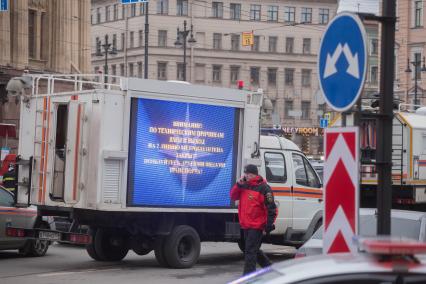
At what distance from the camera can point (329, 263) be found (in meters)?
4.20

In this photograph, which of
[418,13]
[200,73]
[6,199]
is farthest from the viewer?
[200,73]

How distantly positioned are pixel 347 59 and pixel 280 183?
10.7 meters

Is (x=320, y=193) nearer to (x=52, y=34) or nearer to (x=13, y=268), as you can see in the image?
(x=13, y=268)

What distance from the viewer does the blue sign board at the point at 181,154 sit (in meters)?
14.3

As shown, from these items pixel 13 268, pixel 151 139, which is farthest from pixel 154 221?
pixel 13 268

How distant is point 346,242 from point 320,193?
37.9 ft

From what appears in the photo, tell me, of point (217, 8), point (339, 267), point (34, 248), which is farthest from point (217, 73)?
point (339, 267)

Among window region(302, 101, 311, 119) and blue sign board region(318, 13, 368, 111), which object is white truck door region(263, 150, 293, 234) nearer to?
blue sign board region(318, 13, 368, 111)

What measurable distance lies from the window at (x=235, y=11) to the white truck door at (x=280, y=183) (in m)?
72.4

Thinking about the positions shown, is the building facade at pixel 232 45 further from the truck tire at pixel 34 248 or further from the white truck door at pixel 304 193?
the truck tire at pixel 34 248

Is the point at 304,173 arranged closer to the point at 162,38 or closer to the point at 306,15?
the point at 162,38

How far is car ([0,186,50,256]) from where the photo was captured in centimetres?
1576

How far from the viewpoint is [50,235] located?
48.0 ft

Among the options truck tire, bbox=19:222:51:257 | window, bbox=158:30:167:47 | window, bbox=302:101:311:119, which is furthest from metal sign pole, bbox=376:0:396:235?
window, bbox=302:101:311:119
